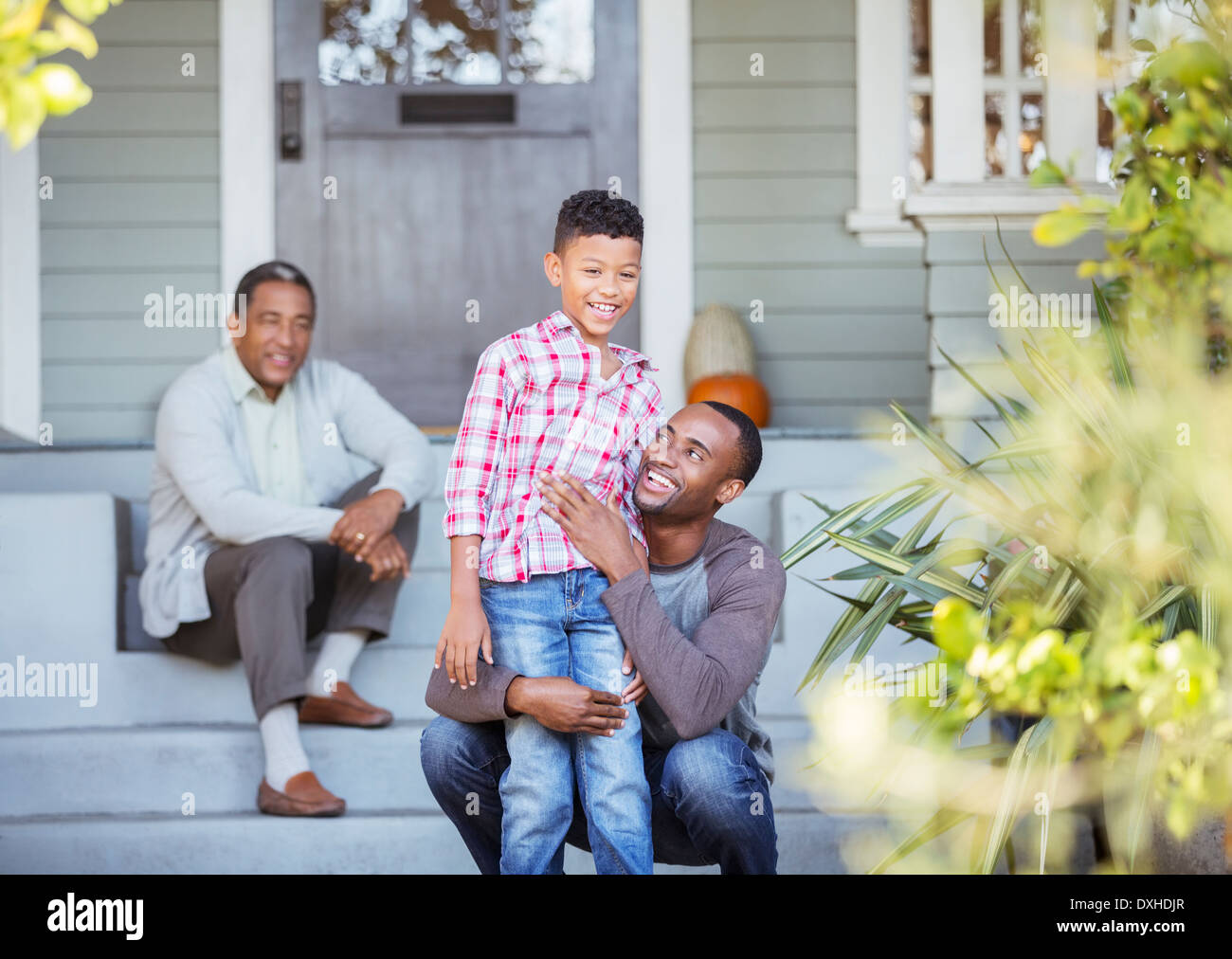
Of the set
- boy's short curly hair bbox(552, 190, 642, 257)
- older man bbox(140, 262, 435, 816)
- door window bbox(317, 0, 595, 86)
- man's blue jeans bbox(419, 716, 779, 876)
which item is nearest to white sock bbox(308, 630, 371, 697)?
older man bbox(140, 262, 435, 816)

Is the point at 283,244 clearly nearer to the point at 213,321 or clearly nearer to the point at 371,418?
the point at 213,321

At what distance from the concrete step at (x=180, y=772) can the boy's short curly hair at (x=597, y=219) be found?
4.06 feet

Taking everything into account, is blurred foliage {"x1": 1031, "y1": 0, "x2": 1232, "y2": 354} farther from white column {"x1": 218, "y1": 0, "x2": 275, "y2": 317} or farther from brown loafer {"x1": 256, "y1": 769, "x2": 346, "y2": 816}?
white column {"x1": 218, "y1": 0, "x2": 275, "y2": 317}

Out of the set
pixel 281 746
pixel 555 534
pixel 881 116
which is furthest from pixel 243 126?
pixel 555 534

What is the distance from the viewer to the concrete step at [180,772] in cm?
271

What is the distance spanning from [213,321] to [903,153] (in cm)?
216

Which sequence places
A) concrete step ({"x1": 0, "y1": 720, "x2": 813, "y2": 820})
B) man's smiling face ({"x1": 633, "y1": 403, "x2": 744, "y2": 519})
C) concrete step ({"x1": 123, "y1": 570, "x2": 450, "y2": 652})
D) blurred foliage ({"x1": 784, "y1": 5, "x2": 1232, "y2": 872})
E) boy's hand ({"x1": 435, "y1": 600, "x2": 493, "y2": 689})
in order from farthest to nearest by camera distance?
concrete step ({"x1": 123, "y1": 570, "x2": 450, "y2": 652}), concrete step ({"x1": 0, "y1": 720, "x2": 813, "y2": 820}), man's smiling face ({"x1": 633, "y1": 403, "x2": 744, "y2": 519}), boy's hand ({"x1": 435, "y1": 600, "x2": 493, "y2": 689}), blurred foliage ({"x1": 784, "y1": 5, "x2": 1232, "y2": 872})

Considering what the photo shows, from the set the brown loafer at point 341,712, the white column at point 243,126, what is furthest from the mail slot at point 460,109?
the brown loafer at point 341,712

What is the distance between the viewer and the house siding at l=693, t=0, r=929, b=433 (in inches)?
159

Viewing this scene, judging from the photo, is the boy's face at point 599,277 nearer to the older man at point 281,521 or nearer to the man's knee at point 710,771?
the man's knee at point 710,771

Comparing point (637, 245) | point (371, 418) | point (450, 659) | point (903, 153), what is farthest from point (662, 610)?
point (903, 153)

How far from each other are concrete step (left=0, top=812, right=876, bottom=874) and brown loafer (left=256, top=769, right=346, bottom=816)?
20 millimetres

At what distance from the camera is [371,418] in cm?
300

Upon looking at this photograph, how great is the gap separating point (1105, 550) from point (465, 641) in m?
0.95
